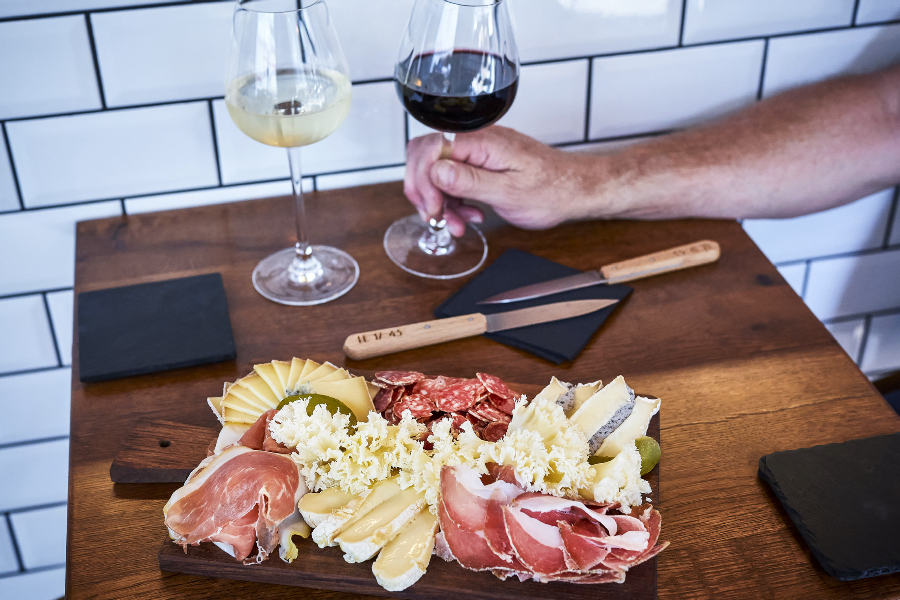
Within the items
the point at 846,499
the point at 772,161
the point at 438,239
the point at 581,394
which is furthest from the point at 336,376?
the point at 772,161

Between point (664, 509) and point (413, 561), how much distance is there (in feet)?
0.82

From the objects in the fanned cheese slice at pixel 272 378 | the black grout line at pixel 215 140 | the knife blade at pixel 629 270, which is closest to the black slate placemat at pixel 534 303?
the knife blade at pixel 629 270

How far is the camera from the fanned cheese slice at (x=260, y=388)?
671 millimetres

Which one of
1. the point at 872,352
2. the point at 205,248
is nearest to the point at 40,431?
the point at 205,248

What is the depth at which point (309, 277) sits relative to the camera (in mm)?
919

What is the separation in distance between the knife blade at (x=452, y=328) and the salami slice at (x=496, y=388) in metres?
0.14

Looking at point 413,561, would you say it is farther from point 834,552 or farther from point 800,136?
point 800,136

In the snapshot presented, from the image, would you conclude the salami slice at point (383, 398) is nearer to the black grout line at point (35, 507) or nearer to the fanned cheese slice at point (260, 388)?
the fanned cheese slice at point (260, 388)

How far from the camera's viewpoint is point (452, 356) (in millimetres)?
814

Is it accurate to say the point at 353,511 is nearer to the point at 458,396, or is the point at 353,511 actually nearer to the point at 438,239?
the point at 458,396

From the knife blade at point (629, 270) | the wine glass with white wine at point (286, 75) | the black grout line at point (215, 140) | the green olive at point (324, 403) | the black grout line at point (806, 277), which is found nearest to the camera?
the green olive at point (324, 403)

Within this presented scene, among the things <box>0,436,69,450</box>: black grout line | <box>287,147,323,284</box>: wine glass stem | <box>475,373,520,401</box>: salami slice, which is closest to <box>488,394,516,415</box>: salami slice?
<box>475,373,520,401</box>: salami slice

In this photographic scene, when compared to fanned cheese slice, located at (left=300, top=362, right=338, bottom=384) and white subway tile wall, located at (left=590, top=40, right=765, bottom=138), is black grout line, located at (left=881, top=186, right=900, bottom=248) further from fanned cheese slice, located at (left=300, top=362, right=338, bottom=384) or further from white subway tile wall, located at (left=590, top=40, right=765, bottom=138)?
fanned cheese slice, located at (left=300, top=362, right=338, bottom=384)

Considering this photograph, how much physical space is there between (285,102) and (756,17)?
76 cm
